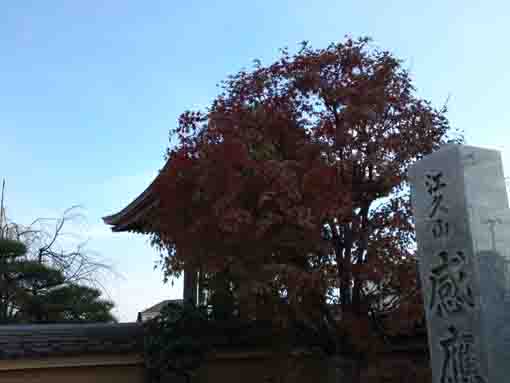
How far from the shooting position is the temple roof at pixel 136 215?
13411mm

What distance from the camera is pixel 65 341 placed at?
1043 centimetres

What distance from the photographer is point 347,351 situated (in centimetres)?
960

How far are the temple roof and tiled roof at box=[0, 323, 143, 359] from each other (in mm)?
2705

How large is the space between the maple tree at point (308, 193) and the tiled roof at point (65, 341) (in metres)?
2.08

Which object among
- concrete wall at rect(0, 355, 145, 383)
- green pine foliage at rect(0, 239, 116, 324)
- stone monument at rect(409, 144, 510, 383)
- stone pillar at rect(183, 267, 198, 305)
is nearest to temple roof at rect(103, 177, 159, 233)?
stone pillar at rect(183, 267, 198, 305)

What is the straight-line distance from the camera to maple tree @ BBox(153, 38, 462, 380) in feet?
28.2

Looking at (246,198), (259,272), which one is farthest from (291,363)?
(246,198)

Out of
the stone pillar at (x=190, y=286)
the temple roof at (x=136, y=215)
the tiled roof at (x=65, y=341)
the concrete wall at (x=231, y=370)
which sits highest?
the temple roof at (x=136, y=215)

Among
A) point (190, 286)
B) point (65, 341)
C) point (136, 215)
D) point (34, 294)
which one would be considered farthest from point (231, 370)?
point (34, 294)

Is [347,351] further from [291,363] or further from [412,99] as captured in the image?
[412,99]

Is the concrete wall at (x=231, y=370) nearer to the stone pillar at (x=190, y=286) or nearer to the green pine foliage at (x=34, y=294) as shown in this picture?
the stone pillar at (x=190, y=286)

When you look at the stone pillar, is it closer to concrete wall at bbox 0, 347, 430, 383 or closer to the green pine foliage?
concrete wall at bbox 0, 347, 430, 383

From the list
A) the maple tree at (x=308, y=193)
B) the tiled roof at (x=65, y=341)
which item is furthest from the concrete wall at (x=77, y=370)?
the maple tree at (x=308, y=193)

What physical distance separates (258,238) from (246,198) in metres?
0.68
